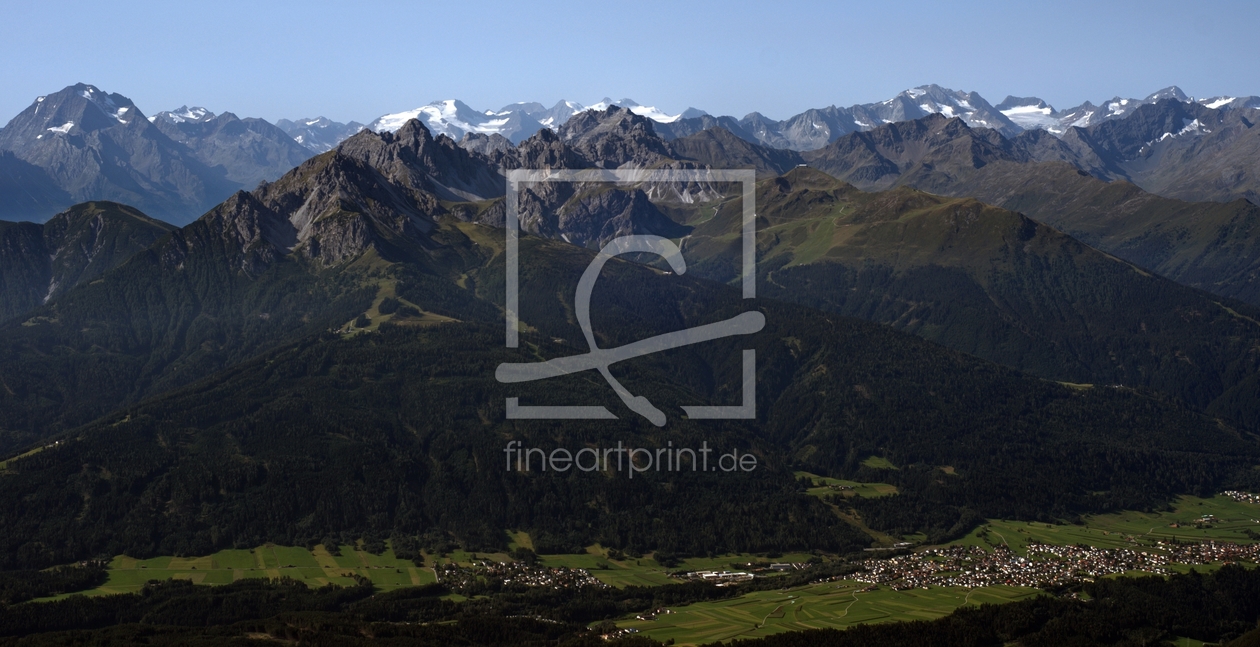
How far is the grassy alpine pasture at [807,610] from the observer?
16588cm

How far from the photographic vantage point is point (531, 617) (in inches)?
6781

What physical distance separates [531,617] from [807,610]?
124 ft

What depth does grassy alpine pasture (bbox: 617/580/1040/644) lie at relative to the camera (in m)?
166

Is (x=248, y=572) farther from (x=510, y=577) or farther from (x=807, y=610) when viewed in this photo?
(x=807, y=610)

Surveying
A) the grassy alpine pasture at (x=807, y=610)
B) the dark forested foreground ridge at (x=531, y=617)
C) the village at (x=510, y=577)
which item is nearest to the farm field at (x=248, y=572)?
the village at (x=510, y=577)

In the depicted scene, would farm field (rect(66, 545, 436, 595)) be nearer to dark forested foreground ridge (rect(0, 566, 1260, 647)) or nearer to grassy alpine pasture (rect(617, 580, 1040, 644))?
dark forested foreground ridge (rect(0, 566, 1260, 647))

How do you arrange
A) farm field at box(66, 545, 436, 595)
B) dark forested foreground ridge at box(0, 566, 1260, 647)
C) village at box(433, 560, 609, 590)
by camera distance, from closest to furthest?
dark forested foreground ridge at box(0, 566, 1260, 647) → farm field at box(66, 545, 436, 595) → village at box(433, 560, 609, 590)

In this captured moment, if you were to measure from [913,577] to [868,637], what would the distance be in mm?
38454

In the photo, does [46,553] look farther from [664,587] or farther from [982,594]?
[982,594]

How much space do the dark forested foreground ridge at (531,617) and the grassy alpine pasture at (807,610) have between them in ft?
18.2

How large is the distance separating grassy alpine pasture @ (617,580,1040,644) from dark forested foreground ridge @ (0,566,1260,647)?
5561mm

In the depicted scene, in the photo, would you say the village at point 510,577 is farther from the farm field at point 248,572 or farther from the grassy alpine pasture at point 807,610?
the grassy alpine pasture at point 807,610

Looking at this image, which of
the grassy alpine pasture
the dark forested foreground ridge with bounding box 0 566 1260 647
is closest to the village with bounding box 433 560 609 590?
the dark forested foreground ridge with bounding box 0 566 1260 647

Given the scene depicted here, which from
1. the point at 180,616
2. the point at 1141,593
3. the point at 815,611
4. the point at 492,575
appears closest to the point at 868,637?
the point at 815,611
